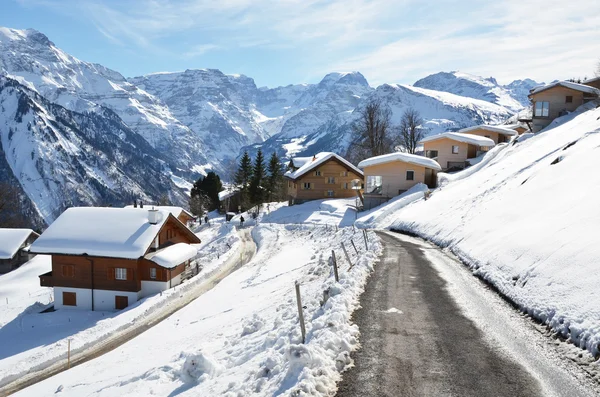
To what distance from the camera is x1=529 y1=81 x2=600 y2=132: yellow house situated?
178 feet

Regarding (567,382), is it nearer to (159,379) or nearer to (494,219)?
(159,379)

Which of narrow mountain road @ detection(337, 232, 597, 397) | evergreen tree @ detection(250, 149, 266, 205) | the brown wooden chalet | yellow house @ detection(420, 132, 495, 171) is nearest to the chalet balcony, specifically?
the brown wooden chalet

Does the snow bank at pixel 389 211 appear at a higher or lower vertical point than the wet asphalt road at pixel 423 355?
higher

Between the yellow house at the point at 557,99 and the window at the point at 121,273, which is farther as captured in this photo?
the yellow house at the point at 557,99

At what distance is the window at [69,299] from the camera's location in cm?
3722

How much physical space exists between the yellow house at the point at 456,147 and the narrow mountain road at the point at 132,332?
32.0 meters

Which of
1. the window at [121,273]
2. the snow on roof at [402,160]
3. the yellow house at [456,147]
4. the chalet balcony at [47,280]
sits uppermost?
the yellow house at [456,147]

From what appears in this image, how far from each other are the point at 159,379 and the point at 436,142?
187 feet

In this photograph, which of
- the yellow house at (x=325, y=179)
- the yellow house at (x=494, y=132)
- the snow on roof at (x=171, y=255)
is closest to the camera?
the snow on roof at (x=171, y=255)

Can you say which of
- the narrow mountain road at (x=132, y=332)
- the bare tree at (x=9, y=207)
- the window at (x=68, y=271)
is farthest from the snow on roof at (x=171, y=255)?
the bare tree at (x=9, y=207)

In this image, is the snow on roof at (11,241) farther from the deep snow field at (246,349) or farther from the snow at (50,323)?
the deep snow field at (246,349)

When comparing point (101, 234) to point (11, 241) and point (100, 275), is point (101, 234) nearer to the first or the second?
point (100, 275)

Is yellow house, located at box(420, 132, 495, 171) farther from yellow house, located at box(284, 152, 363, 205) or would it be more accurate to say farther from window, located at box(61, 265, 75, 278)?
window, located at box(61, 265, 75, 278)

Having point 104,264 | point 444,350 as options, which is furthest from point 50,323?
point 444,350
